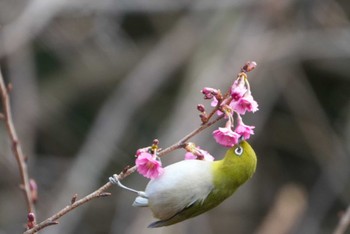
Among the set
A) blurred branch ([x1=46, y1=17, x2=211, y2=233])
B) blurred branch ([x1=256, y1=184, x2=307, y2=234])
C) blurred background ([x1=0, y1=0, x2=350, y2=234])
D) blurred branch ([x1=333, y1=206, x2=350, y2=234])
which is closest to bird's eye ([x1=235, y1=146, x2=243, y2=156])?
blurred branch ([x1=333, y1=206, x2=350, y2=234])

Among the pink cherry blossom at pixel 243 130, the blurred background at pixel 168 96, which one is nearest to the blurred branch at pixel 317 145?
the blurred background at pixel 168 96

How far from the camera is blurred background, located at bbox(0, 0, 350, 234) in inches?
258

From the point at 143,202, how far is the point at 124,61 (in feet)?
19.2

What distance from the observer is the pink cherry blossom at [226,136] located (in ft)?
7.57

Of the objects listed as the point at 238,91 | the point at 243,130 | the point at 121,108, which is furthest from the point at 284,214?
the point at 238,91

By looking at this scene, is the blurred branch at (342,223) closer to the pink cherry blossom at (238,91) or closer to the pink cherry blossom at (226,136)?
the pink cherry blossom at (226,136)

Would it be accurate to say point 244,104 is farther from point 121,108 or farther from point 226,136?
point 121,108

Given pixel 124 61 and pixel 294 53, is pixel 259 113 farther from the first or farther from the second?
pixel 124 61

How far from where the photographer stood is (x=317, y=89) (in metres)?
8.20

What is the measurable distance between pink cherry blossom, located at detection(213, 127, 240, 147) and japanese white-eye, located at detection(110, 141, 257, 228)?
3.8 inches

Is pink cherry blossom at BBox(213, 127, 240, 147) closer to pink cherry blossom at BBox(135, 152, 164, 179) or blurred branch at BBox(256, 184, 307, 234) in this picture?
pink cherry blossom at BBox(135, 152, 164, 179)

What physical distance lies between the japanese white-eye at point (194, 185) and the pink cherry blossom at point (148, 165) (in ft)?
0.27

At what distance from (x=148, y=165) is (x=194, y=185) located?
228 mm

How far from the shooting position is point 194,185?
2480mm
